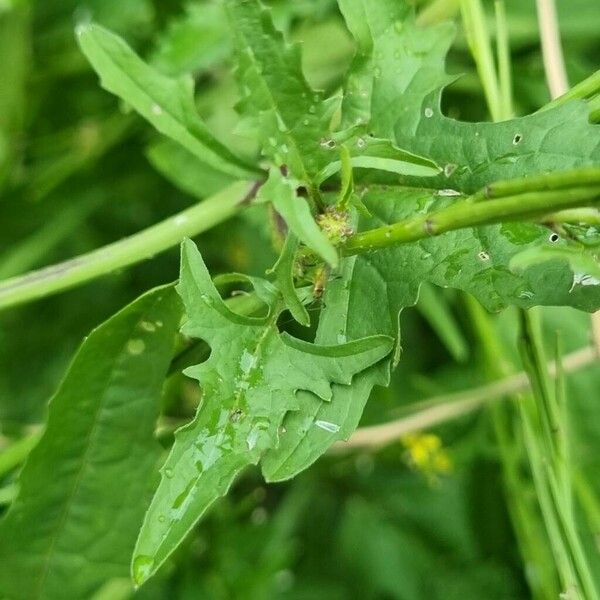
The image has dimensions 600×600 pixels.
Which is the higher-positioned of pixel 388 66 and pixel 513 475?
pixel 388 66

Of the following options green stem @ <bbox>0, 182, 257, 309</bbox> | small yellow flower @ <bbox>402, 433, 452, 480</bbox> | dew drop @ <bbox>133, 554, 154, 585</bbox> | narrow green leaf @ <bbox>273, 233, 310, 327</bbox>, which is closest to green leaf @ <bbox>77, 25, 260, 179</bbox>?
green stem @ <bbox>0, 182, 257, 309</bbox>

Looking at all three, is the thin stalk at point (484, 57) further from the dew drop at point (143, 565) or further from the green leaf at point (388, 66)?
the dew drop at point (143, 565)

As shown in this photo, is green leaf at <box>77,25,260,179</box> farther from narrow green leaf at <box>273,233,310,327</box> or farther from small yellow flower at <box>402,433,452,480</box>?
small yellow flower at <box>402,433,452,480</box>

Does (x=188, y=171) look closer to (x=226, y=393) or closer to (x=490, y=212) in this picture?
(x=226, y=393)

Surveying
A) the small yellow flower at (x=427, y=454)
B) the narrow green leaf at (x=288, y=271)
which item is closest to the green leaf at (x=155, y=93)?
the narrow green leaf at (x=288, y=271)

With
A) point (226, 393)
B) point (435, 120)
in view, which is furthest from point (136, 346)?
point (435, 120)

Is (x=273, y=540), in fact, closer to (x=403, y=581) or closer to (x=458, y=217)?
(x=403, y=581)
